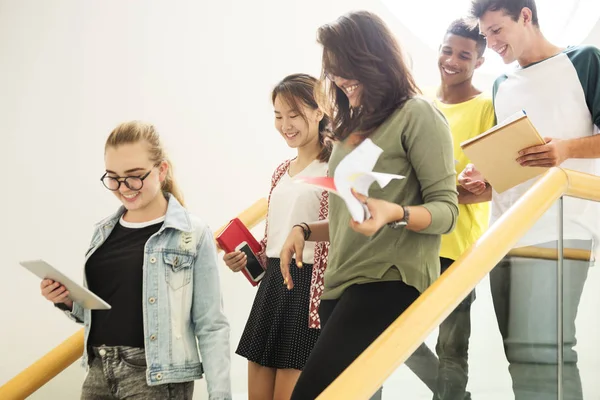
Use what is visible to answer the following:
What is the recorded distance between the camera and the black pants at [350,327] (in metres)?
1.64

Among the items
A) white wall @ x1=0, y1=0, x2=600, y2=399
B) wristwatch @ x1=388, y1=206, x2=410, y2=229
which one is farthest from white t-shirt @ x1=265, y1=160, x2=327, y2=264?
wristwatch @ x1=388, y1=206, x2=410, y2=229

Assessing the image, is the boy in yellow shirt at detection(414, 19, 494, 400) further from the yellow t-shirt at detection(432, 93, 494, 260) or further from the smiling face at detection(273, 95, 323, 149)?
the smiling face at detection(273, 95, 323, 149)

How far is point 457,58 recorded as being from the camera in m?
2.72

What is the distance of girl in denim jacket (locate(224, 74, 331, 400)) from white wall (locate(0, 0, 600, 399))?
0.54 meters

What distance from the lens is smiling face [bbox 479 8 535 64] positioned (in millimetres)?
2492

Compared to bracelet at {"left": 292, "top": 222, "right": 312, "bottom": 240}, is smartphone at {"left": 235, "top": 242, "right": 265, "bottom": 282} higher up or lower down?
lower down

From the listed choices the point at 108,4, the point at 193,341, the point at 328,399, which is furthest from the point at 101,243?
the point at 108,4

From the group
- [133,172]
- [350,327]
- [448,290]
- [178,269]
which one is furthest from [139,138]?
[448,290]

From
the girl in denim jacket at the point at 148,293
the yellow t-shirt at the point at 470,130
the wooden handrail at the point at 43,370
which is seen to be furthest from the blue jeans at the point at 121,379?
the yellow t-shirt at the point at 470,130

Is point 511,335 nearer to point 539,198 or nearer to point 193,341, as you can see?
point 539,198

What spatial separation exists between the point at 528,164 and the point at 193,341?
1.08m

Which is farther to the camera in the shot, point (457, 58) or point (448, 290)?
point (457, 58)

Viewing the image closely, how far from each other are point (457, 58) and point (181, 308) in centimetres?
135

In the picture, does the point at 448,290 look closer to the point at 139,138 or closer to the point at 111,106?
the point at 139,138
